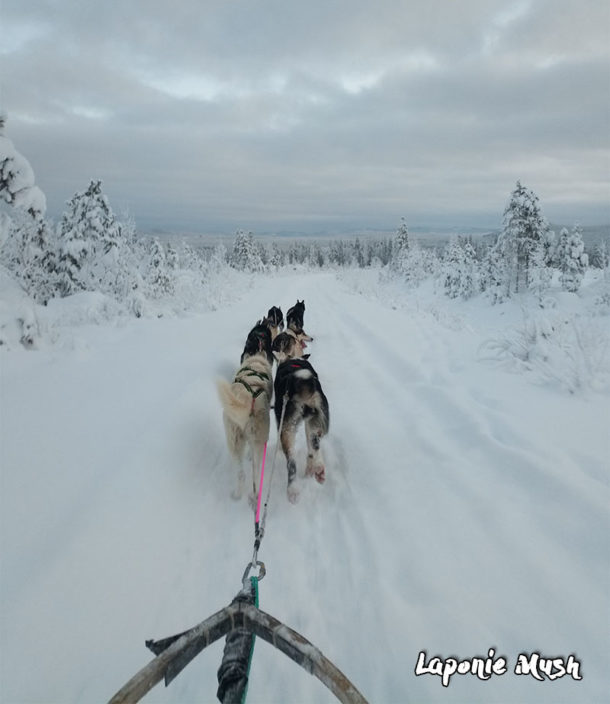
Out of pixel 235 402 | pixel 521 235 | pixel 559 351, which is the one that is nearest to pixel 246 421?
pixel 235 402

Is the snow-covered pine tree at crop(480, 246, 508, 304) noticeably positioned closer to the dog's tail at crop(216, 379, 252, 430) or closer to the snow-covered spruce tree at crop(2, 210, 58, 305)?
the dog's tail at crop(216, 379, 252, 430)

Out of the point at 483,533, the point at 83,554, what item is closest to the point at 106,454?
the point at 83,554

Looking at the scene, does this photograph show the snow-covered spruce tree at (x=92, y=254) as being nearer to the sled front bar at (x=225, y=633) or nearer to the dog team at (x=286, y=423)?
the dog team at (x=286, y=423)

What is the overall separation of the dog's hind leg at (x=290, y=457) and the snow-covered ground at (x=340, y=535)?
0.11 meters

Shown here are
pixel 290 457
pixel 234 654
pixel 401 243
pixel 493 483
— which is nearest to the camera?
pixel 234 654

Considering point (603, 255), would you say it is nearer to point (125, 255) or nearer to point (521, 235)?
point (521, 235)

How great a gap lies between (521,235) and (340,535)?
2781 cm

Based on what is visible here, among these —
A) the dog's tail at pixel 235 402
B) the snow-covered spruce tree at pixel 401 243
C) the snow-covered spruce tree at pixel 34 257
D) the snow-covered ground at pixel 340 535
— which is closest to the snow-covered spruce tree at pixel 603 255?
the snow-covered ground at pixel 340 535

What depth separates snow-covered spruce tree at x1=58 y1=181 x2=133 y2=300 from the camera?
53.3ft

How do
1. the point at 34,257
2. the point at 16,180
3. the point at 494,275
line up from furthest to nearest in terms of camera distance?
the point at 494,275, the point at 34,257, the point at 16,180

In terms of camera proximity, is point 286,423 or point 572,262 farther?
point 572,262

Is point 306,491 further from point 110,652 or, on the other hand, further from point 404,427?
point 110,652

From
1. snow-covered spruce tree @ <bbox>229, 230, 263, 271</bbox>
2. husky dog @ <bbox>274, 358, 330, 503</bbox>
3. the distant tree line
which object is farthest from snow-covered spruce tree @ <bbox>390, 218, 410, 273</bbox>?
husky dog @ <bbox>274, 358, 330, 503</bbox>

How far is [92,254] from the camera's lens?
644 inches
